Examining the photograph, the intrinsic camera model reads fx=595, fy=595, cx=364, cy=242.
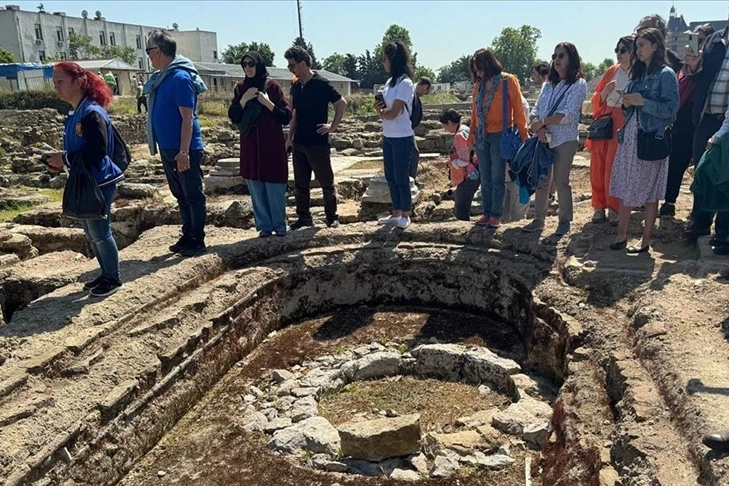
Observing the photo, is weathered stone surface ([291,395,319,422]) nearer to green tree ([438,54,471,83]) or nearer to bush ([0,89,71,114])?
bush ([0,89,71,114])

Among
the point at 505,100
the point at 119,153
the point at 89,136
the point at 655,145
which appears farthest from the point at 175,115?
the point at 655,145

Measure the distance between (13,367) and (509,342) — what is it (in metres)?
3.79

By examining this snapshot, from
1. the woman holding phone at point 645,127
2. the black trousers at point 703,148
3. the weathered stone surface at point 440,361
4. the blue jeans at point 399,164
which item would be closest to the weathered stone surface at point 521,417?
the weathered stone surface at point 440,361

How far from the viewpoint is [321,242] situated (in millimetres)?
6336

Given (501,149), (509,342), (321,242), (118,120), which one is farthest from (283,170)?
(118,120)

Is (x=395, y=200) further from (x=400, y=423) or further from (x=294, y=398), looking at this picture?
(x=400, y=423)

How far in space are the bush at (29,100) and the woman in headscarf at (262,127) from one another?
2165 centimetres

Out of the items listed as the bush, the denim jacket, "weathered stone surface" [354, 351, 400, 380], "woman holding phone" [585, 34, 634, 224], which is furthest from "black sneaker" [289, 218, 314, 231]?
the bush

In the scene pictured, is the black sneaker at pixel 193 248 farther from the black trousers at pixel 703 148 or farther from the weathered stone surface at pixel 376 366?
the black trousers at pixel 703 148

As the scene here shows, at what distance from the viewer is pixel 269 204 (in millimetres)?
6215

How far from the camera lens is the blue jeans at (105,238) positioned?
14.6 feet

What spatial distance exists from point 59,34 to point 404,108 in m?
69.4

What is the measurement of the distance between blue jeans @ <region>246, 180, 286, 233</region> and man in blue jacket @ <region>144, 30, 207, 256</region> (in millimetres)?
708

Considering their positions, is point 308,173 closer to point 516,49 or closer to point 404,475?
point 404,475
